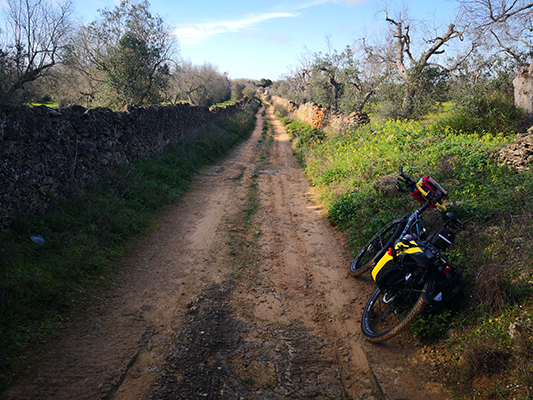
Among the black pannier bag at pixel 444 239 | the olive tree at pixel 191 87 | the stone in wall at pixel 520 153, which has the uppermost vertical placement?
the olive tree at pixel 191 87

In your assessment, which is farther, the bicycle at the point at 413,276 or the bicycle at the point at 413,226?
the bicycle at the point at 413,226

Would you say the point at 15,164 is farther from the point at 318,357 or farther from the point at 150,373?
the point at 318,357

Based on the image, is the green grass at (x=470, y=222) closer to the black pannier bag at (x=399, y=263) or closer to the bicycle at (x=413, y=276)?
the bicycle at (x=413, y=276)

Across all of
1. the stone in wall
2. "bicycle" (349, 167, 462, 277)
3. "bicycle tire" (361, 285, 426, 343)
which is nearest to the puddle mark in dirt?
"bicycle tire" (361, 285, 426, 343)

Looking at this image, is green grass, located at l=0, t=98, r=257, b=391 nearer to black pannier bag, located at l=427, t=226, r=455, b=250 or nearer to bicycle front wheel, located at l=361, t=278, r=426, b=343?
bicycle front wheel, located at l=361, t=278, r=426, b=343

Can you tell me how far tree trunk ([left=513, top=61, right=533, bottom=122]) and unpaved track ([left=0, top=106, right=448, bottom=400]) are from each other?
8.79 metres

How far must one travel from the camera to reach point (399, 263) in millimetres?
3490

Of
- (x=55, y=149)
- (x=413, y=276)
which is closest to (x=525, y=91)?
(x=413, y=276)

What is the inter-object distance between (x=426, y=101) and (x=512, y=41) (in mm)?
3738

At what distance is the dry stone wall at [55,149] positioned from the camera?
501 centimetres

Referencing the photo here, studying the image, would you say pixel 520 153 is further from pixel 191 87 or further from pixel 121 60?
pixel 191 87

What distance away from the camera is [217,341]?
11.7ft

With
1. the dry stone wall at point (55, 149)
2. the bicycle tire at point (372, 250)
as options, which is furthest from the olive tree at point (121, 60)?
the bicycle tire at point (372, 250)

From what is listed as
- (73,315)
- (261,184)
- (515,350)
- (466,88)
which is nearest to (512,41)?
(466,88)
